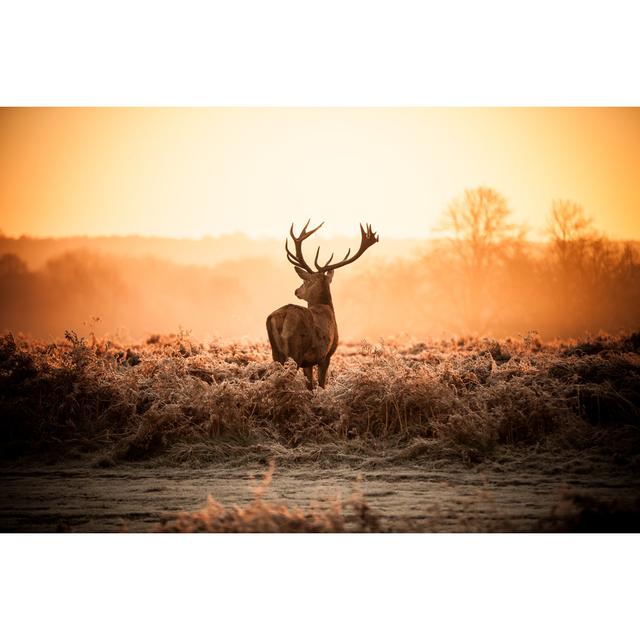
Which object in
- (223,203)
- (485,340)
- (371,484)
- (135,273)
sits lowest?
(371,484)

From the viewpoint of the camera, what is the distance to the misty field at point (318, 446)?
671cm

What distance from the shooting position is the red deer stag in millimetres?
10484

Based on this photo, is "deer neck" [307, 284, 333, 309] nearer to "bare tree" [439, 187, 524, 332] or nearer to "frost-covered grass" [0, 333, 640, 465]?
"frost-covered grass" [0, 333, 640, 465]

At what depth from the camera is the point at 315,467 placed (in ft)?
27.8

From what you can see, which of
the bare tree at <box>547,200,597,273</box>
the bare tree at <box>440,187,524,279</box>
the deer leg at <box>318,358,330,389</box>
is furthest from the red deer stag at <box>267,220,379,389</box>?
the bare tree at <box>440,187,524,279</box>

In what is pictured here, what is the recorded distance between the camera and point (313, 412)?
9867mm

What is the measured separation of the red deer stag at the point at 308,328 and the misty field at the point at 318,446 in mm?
495

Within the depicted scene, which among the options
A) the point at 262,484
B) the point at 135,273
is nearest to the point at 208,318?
the point at 135,273

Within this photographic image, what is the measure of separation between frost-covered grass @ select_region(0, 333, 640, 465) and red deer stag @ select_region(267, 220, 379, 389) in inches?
18.8

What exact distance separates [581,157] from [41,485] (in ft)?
41.1

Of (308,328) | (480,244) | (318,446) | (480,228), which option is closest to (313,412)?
(318,446)

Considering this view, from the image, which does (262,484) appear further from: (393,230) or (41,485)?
(393,230)

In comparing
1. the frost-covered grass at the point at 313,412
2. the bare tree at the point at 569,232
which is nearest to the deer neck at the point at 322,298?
the frost-covered grass at the point at 313,412

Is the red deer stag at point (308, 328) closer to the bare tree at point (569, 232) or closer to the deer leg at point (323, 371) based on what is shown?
the deer leg at point (323, 371)
